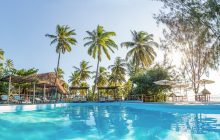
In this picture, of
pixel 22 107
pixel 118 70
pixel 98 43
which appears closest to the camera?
pixel 22 107

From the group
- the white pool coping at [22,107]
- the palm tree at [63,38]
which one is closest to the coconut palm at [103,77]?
the palm tree at [63,38]

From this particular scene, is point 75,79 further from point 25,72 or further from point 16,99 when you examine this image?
point 16,99

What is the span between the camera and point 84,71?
44.1 meters

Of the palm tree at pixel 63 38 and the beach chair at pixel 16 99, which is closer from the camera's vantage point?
the beach chair at pixel 16 99

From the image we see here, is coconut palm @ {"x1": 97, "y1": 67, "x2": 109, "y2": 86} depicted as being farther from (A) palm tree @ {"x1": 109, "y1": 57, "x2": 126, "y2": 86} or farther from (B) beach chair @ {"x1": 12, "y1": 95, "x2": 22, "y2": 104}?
(B) beach chair @ {"x1": 12, "y1": 95, "x2": 22, "y2": 104}

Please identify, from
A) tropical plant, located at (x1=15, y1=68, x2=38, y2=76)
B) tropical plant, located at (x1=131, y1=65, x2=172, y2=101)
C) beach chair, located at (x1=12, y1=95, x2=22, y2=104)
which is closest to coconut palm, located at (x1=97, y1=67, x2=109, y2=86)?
tropical plant, located at (x1=15, y1=68, x2=38, y2=76)

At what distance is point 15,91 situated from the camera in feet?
112

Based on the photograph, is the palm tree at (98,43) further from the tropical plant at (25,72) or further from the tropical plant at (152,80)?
the tropical plant at (25,72)

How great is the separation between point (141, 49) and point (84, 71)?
15.1 metres

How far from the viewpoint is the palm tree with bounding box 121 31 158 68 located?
1276 inches

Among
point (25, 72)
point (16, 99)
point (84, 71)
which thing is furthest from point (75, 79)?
point (16, 99)

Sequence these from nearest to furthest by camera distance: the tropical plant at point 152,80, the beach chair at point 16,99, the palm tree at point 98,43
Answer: the beach chair at point 16,99 → the tropical plant at point 152,80 → the palm tree at point 98,43

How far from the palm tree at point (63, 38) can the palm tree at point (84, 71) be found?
11.7 metres

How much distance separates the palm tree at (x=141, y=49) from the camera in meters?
32.4
